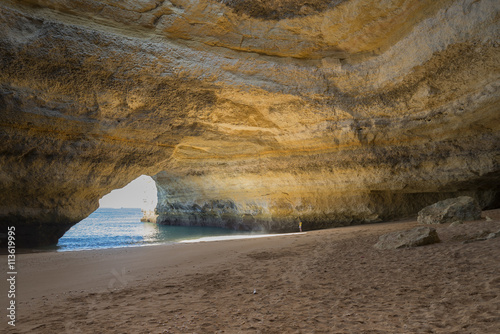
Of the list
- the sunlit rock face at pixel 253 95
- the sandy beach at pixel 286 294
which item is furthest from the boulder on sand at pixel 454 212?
the sunlit rock face at pixel 253 95

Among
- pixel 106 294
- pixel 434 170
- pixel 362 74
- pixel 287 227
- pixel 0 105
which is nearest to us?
pixel 106 294

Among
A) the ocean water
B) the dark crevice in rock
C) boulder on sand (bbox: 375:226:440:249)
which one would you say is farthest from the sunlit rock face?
boulder on sand (bbox: 375:226:440:249)

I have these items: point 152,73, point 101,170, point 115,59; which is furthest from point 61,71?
point 101,170

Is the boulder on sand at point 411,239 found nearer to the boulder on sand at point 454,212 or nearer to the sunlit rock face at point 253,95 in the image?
the boulder on sand at point 454,212

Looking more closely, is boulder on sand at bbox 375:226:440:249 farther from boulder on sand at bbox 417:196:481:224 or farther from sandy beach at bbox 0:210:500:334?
boulder on sand at bbox 417:196:481:224

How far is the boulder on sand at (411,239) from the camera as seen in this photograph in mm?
5324

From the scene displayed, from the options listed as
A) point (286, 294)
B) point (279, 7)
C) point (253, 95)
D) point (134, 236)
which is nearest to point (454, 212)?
point (286, 294)

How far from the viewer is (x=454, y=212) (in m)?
8.62

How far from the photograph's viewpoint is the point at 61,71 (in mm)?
9469

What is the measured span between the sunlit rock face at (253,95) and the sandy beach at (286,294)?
6.20m

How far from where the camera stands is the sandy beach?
256 cm

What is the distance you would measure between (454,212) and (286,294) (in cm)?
732

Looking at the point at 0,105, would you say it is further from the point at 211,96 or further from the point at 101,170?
the point at 211,96

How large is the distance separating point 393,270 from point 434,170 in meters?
10.3
